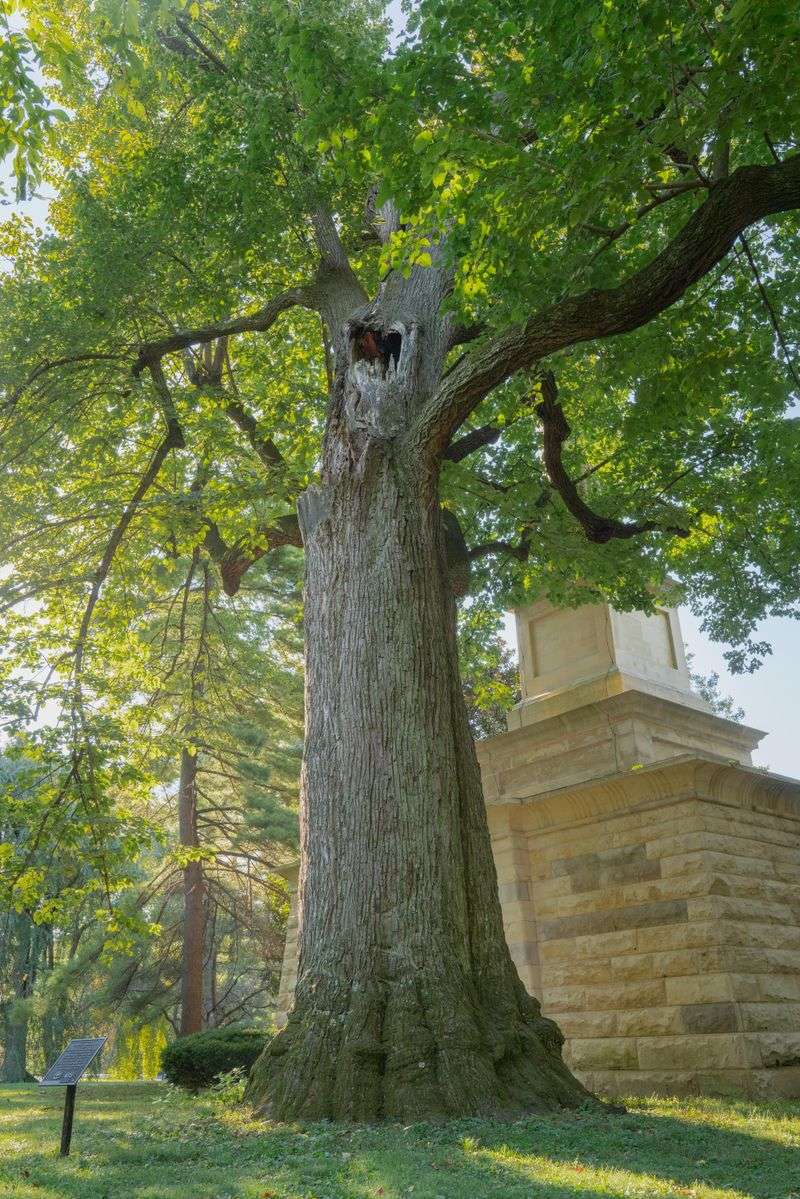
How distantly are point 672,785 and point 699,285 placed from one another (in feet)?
17.0

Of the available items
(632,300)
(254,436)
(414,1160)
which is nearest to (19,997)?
(254,436)

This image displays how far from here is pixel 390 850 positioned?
546cm

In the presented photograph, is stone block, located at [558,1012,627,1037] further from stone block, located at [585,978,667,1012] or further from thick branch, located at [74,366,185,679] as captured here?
thick branch, located at [74,366,185,679]

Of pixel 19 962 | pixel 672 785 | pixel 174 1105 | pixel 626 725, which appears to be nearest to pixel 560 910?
pixel 672 785

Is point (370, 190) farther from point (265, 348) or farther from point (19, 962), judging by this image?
point (19, 962)

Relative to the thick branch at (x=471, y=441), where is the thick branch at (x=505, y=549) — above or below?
below

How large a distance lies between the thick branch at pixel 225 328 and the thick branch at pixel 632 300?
3376mm

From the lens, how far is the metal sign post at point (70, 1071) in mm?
4551

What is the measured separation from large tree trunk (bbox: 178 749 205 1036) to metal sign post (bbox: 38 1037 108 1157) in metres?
12.4

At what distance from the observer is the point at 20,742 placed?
28.1 ft

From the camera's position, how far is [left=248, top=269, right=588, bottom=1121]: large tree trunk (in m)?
4.80

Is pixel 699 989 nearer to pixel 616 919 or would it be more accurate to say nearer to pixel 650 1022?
pixel 650 1022

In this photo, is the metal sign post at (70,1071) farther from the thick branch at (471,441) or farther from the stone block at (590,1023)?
the thick branch at (471,441)

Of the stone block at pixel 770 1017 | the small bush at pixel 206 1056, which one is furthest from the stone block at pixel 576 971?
the small bush at pixel 206 1056
